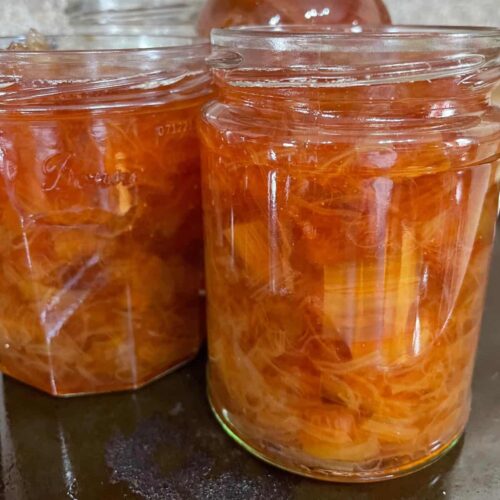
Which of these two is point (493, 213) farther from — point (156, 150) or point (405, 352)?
point (156, 150)

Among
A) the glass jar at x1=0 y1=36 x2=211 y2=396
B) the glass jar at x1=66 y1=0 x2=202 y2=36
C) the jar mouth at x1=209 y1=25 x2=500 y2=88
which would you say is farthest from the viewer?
the glass jar at x1=66 y1=0 x2=202 y2=36

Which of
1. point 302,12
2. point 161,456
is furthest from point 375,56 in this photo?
point 161,456

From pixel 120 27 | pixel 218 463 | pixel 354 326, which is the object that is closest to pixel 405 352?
pixel 354 326

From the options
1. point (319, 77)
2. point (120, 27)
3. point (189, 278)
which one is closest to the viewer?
point (319, 77)

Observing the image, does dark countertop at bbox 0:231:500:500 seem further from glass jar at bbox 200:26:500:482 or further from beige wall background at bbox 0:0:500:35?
beige wall background at bbox 0:0:500:35

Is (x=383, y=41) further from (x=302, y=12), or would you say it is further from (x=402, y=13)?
(x=402, y=13)

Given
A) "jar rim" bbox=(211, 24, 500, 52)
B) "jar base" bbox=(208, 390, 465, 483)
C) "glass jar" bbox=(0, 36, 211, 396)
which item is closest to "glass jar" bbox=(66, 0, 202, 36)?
"glass jar" bbox=(0, 36, 211, 396)
